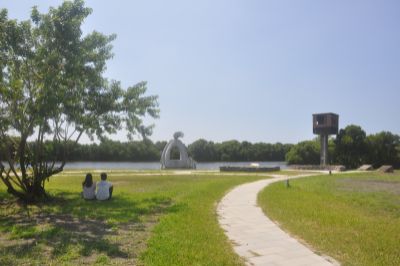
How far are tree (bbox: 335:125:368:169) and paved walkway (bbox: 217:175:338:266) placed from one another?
67.4 metres

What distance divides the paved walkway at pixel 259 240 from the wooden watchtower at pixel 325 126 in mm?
53469

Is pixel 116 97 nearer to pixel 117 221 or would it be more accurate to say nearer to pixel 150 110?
pixel 150 110

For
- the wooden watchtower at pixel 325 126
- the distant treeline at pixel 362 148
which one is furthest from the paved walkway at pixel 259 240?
the distant treeline at pixel 362 148

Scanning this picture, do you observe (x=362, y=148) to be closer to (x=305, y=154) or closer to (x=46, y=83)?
(x=305, y=154)

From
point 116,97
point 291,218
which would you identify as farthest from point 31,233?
point 116,97

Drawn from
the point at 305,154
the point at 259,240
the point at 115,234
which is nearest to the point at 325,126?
the point at 305,154

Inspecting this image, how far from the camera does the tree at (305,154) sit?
94.6 metres

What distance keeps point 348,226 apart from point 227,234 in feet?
12.1

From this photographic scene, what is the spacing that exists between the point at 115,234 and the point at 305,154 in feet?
293

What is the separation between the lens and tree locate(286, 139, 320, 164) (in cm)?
9462

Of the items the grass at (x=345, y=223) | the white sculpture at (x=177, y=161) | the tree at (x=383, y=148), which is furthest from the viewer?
the tree at (x=383, y=148)

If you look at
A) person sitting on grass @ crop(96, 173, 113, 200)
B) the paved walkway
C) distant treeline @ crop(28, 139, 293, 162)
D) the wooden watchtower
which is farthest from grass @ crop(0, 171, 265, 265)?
distant treeline @ crop(28, 139, 293, 162)

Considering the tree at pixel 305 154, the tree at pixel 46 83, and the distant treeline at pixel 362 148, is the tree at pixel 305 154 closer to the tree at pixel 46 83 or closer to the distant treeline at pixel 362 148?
the distant treeline at pixel 362 148

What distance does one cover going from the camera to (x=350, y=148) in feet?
259
